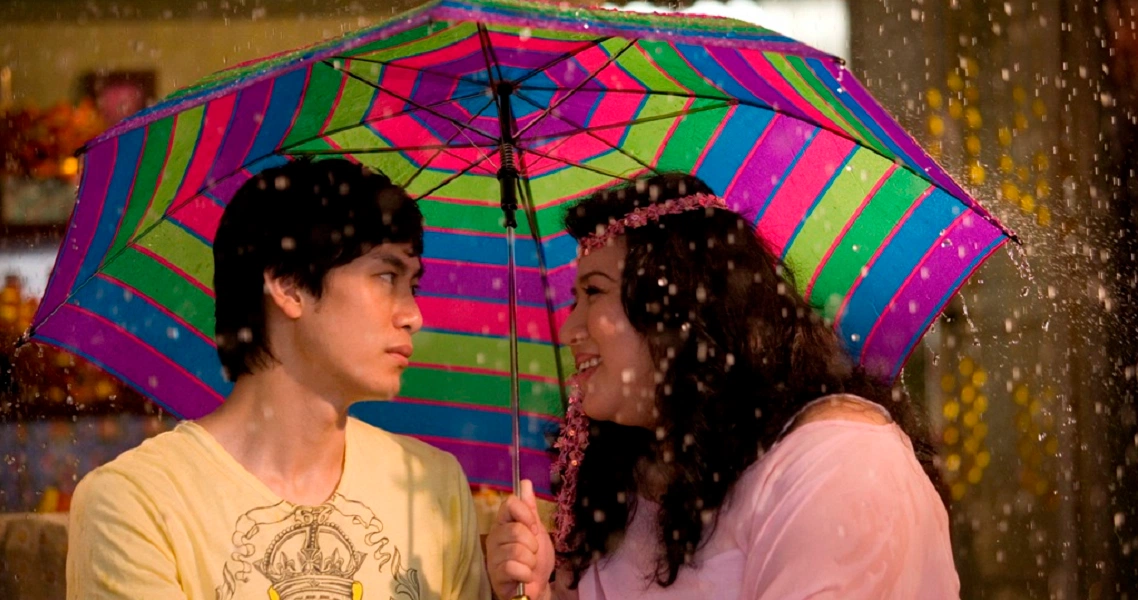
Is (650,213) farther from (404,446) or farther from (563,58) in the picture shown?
(404,446)

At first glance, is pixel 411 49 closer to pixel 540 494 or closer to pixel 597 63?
pixel 597 63

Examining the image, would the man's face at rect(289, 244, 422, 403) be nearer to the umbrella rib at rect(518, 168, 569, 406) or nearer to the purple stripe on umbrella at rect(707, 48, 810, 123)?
the umbrella rib at rect(518, 168, 569, 406)

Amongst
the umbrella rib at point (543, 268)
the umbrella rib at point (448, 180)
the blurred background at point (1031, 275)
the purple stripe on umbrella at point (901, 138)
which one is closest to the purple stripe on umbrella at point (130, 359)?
the umbrella rib at point (448, 180)

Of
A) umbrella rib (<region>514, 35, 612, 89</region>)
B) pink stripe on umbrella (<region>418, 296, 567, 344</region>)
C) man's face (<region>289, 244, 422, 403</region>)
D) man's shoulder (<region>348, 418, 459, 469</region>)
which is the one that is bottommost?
man's shoulder (<region>348, 418, 459, 469</region>)

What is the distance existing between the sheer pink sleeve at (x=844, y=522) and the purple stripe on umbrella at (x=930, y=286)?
25cm

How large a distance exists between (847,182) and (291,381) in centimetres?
125

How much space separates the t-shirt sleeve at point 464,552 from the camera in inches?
108

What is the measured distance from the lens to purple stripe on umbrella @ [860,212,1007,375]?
2752 mm

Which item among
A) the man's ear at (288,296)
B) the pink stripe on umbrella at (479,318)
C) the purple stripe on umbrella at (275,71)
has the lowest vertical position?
the pink stripe on umbrella at (479,318)

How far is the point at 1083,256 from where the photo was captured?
5.25m

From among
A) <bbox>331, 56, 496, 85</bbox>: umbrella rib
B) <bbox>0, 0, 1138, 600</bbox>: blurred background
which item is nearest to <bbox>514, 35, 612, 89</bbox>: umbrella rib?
<bbox>331, 56, 496, 85</bbox>: umbrella rib

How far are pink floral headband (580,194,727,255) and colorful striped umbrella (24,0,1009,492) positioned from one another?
3.8 inches

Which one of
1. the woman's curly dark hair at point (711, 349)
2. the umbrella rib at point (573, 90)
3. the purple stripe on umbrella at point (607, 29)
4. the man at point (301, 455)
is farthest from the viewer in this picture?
the woman's curly dark hair at point (711, 349)

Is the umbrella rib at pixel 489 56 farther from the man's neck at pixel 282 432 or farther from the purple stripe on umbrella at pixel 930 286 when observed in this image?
the purple stripe on umbrella at pixel 930 286
